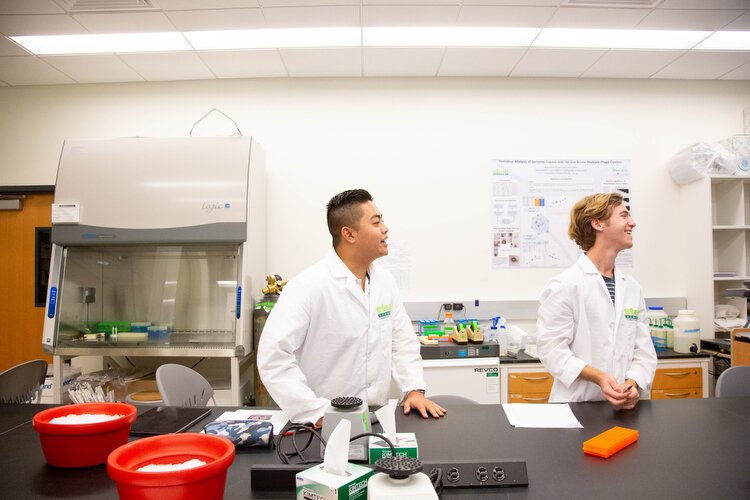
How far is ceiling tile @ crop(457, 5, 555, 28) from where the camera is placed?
8.64 feet

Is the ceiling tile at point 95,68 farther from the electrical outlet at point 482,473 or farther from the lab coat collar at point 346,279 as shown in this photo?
the electrical outlet at point 482,473

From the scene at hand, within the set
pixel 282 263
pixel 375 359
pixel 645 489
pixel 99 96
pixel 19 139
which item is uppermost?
pixel 99 96

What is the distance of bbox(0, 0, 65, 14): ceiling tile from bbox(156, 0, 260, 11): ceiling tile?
621mm

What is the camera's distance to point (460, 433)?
130cm

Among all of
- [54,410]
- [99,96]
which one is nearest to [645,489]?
[54,410]

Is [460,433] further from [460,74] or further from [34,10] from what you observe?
[34,10]

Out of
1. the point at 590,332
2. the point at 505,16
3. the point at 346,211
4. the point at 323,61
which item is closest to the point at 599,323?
the point at 590,332

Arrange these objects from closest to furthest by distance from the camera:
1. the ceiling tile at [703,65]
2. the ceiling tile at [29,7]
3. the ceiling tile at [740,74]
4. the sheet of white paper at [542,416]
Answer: the sheet of white paper at [542,416] → the ceiling tile at [29,7] → the ceiling tile at [703,65] → the ceiling tile at [740,74]

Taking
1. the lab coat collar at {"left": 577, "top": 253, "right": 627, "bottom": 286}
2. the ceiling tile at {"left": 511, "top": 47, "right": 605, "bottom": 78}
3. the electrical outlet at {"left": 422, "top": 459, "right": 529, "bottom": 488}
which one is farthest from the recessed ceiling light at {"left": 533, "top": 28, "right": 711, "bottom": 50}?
the electrical outlet at {"left": 422, "top": 459, "right": 529, "bottom": 488}

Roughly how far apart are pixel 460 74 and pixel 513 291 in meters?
1.75

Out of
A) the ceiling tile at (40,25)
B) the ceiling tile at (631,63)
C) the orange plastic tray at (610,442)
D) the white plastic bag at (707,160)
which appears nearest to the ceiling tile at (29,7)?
the ceiling tile at (40,25)

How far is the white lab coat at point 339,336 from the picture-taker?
1.68 m

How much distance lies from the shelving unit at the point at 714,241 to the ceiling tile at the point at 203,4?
341 centimetres

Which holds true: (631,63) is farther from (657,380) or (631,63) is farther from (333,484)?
(333,484)
